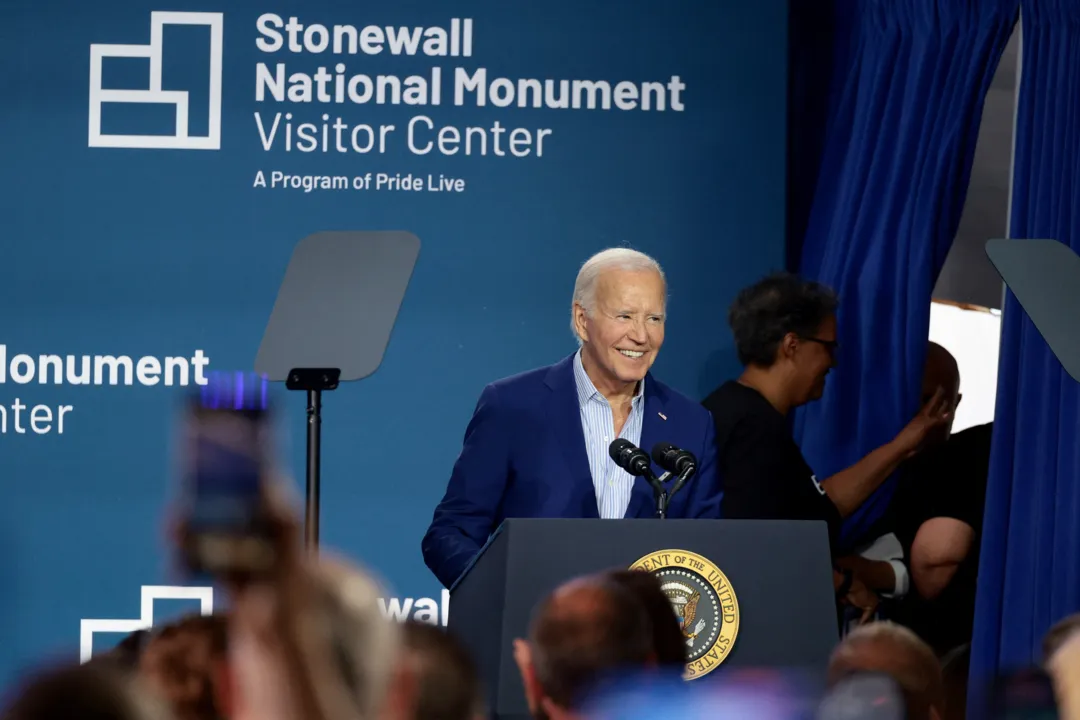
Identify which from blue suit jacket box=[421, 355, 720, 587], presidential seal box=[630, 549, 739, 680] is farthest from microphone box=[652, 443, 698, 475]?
blue suit jacket box=[421, 355, 720, 587]

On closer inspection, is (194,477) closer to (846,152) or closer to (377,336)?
(377,336)

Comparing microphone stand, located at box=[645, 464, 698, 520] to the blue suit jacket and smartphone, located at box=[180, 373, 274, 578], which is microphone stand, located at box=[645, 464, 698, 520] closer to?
the blue suit jacket

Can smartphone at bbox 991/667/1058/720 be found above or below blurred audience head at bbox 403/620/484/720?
above

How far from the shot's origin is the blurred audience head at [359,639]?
1.92 ft

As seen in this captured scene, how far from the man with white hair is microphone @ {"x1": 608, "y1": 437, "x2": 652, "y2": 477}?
469 mm

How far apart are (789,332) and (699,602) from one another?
2.05 metres

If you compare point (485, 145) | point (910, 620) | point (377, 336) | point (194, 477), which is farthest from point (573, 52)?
point (194, 477)

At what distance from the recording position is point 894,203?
482cm

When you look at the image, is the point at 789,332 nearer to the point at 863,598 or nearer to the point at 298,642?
the point at 863,598

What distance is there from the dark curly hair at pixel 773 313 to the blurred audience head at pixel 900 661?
3.06m

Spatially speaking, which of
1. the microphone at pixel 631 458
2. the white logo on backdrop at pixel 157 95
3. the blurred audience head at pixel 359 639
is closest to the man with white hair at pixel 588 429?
the microphone at pixel 631 458

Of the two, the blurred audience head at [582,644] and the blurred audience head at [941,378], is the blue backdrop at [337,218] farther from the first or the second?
the blurred audience head at [582,644]

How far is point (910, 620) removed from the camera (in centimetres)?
478

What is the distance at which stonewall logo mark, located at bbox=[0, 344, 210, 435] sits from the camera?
4613 millimetres
